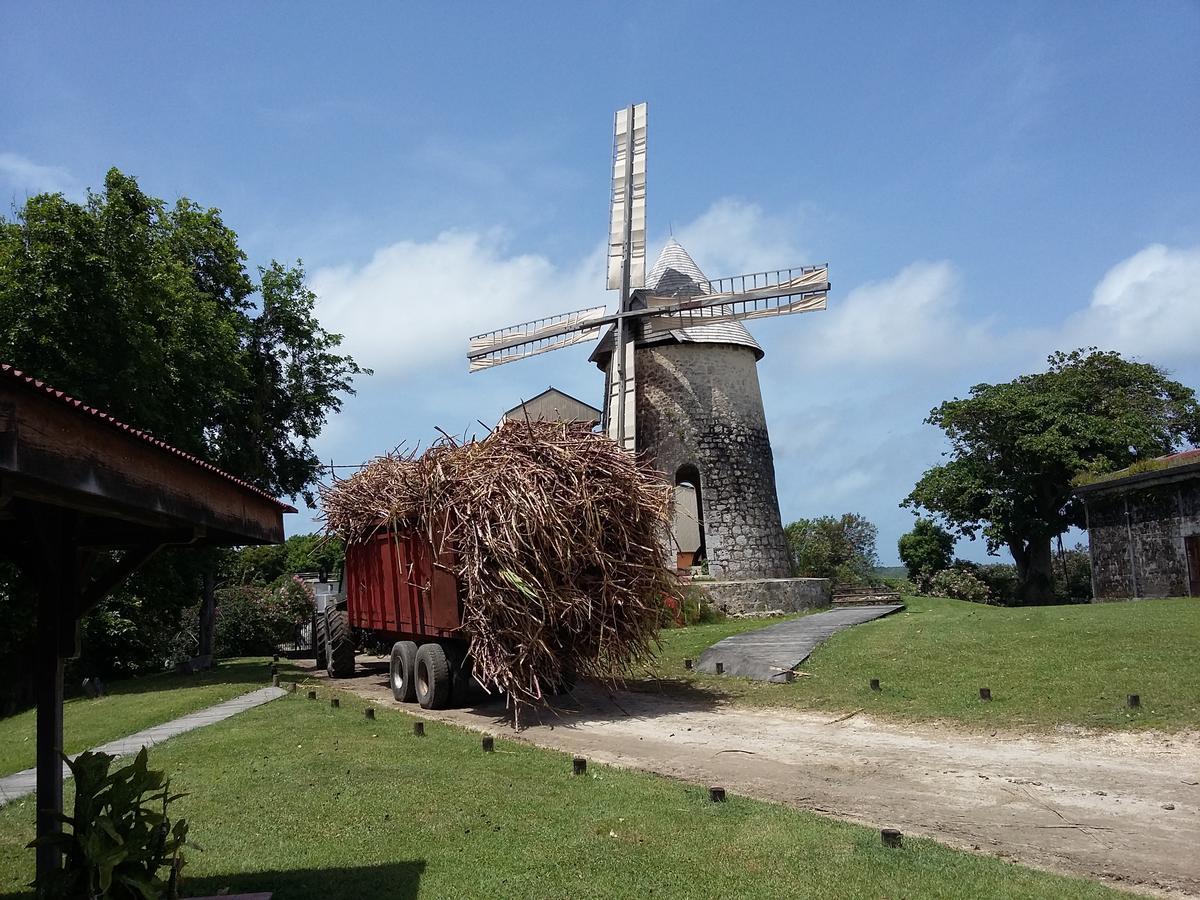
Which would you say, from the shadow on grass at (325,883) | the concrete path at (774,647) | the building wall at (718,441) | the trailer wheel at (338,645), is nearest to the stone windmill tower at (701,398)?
the building wall at (718,441)

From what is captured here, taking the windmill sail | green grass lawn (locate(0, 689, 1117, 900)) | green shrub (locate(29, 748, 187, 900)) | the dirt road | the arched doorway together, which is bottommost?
the dirt road

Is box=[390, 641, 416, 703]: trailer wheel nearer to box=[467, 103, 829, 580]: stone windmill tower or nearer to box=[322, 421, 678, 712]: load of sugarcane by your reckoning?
box=[322, 421, 678, 712]: load of sugarcane

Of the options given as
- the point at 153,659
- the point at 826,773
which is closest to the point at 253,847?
the point at 826,773

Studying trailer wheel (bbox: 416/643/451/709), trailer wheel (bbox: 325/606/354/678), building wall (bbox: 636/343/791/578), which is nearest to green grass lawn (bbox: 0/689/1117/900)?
trailer wheel (bbox: 416/643/451/709)

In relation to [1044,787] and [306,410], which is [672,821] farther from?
[306,410]

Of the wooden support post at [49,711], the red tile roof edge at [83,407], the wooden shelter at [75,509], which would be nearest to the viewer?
the red tile roof edge at [83,407]

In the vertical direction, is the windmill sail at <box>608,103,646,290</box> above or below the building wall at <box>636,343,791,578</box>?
above

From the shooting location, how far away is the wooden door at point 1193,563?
2348cm

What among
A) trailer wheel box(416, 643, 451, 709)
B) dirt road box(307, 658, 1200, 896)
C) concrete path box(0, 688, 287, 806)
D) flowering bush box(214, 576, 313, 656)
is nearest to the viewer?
dirt road box(307, 658, 1200, 896)

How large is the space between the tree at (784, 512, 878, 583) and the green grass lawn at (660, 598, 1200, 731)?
18543 millimetres

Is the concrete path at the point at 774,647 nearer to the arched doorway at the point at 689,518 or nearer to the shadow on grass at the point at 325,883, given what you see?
the arched doorway at the point at 689,518

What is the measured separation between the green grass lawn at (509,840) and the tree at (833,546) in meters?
28.2

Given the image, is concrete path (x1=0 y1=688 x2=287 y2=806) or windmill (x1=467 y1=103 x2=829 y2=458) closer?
concrete path (x1=0 y1=688 x2=287 y2=806)

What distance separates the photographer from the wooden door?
2348 centimetres
